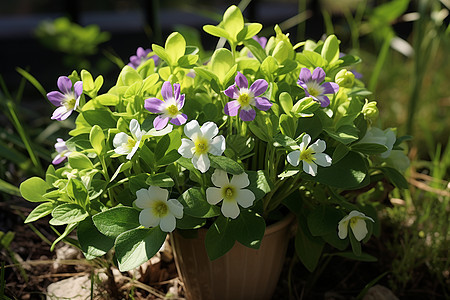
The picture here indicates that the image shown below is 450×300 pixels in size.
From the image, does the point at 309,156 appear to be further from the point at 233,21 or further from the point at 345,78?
the point at 233,21

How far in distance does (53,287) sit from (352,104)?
2.40 feet

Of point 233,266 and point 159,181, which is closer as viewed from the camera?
point 159,181

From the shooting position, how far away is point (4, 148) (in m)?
1.16

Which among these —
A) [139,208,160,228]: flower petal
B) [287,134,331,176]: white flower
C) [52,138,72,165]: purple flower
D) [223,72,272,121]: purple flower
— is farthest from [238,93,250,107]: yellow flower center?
[52,138,72,165]: purple flower

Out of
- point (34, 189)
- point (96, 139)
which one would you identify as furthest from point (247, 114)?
point (34, 189)

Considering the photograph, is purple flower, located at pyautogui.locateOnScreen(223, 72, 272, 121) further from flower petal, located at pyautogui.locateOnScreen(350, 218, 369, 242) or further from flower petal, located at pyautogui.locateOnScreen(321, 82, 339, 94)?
flower petal, located at pyautogui.locateOnScreen(350, 218, 369, 242)

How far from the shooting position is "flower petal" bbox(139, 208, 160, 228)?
0.69 m

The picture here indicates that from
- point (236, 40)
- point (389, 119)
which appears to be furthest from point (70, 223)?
point (389, 119)

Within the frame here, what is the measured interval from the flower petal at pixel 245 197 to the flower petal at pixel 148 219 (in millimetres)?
125

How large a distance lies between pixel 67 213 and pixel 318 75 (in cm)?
46

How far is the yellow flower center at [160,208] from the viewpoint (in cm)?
70

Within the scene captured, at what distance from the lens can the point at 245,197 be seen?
2.30 feet

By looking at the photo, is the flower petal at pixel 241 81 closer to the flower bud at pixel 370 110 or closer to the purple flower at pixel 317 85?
the purple flower at pixel 317 85

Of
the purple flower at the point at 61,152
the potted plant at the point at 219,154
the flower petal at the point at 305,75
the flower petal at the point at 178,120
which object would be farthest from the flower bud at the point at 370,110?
the purple flower at the point at 61,152
